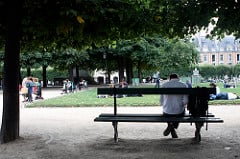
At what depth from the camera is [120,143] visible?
9.65 metres

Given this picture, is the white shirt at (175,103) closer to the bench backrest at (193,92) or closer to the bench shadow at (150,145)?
the bench backrest at (193,92)

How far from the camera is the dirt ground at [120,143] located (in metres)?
8.23

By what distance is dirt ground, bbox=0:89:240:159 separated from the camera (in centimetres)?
823

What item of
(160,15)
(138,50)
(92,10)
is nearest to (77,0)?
(92,10)

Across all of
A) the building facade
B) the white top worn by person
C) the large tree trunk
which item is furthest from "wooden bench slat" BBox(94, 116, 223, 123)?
the building facade

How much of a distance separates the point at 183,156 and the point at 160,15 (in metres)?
3.62

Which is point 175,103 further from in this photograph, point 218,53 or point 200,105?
point 218,53

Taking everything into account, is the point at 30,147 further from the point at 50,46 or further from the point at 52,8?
the point at 50,46

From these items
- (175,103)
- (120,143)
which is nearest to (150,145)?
(120,143)

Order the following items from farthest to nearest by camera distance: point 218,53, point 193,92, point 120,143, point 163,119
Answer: point 218,53
point 120,143
point 193,92
point 163,119

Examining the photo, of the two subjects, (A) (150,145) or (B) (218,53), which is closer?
(A) (150,145)

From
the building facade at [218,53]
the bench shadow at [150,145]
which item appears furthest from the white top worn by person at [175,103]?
the building facade at [218,53]

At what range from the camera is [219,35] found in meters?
10.2

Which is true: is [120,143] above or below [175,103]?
below
